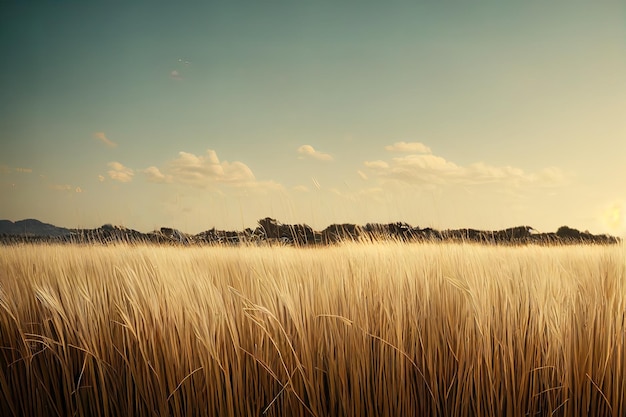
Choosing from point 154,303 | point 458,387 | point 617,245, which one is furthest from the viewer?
point 617,245

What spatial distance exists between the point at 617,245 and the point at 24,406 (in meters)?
2.36

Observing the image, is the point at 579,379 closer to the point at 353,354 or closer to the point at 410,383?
the point at 410,383

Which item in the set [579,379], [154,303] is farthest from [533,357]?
[154,303]

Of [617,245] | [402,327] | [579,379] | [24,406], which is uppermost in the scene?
[617,245]

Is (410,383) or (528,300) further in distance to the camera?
(528,300)

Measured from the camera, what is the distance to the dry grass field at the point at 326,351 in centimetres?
127

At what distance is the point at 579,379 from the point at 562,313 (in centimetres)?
19

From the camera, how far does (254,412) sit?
1270 millimetres

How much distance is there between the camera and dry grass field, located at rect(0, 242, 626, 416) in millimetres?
1267

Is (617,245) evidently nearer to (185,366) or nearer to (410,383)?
(410,383)

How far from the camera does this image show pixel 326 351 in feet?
4.30

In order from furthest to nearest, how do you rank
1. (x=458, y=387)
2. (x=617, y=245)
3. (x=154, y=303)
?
(x=617, y=245) < (x=154, y=303) < (x=458, y=387)

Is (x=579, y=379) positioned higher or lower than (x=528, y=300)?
lower

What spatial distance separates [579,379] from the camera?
1312mm
